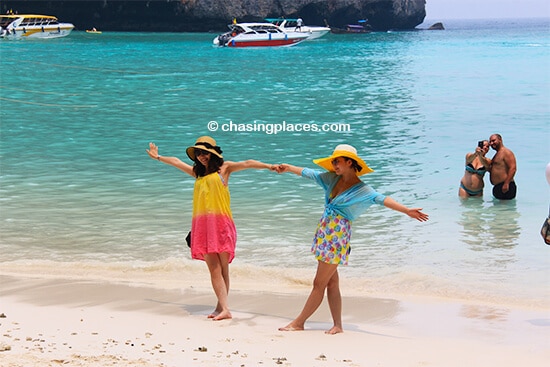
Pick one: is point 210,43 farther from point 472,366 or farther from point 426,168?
point 472,366

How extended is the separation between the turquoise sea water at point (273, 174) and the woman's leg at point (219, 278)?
4.86 ft

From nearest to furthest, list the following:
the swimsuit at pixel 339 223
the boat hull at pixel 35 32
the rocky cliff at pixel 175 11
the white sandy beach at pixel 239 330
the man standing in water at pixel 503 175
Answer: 1. the white sandy beach at pixel 239 330
2. the swimsuit at pixel 339 223
3. the man standing in water at pixel 503 175
4. the boat hull at pixel 35 32
5. the rocky cliff at pixel 175 11

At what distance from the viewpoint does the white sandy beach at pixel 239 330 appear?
4.58 m

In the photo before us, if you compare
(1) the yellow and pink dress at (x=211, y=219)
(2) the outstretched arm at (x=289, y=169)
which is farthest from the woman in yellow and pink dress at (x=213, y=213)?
(2) the outstretched arm at (x=289, y=169)

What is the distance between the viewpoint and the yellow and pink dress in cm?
557

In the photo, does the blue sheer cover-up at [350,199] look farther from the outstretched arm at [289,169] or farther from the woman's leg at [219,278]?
the woman's leg at [219,278]

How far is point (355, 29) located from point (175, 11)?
18549 mm

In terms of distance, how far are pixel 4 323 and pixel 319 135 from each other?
14.1m

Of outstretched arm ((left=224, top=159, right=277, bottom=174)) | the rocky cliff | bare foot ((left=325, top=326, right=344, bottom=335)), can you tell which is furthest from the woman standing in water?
the rocky cliff

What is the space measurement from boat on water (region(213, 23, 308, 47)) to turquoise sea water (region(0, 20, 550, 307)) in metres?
18.7

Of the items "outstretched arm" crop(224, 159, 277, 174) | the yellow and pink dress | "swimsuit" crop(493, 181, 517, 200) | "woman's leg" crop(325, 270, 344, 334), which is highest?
"outstretched arm" crop(224, 159, 277, 174)

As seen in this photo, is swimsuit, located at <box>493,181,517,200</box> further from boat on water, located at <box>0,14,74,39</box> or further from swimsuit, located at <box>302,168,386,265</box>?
boat on water, located at <box>0,14,74,39</box>

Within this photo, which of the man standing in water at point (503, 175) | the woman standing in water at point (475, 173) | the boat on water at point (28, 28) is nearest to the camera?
the man standing in water at point (503, 175)

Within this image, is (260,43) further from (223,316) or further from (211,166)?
(223,316)
